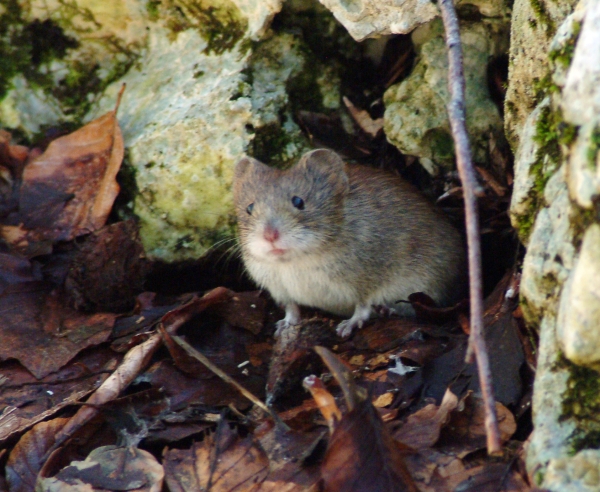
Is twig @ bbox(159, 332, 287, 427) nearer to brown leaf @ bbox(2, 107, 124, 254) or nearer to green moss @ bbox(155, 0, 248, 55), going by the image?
brown leaf @ bbox(2, 107, 124, 254)

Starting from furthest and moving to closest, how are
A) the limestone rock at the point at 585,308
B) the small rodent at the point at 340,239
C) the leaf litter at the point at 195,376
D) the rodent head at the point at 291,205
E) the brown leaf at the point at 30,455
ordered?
the small rodent at the point at 340,239, the rodent head at the point at 291,205, the brown leaf at the point at 30,455, the leaf litter at the point at 195,376, the limestone rock at the point at 585,308

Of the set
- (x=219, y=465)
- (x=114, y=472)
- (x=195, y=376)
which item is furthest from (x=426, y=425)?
(x=114, y=472)

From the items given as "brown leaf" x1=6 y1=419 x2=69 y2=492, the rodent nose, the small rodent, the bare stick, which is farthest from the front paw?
the bare stick

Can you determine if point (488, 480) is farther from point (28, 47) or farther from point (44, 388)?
point (28, 47)

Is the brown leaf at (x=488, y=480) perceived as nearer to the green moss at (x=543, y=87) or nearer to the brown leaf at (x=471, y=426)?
the brown leaf at (x=471, y=426)

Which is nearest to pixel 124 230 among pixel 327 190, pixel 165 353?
pixel 165 353

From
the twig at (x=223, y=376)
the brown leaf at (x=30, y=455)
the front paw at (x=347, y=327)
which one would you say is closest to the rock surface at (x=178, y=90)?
the front paw at (x=347, y=327)
